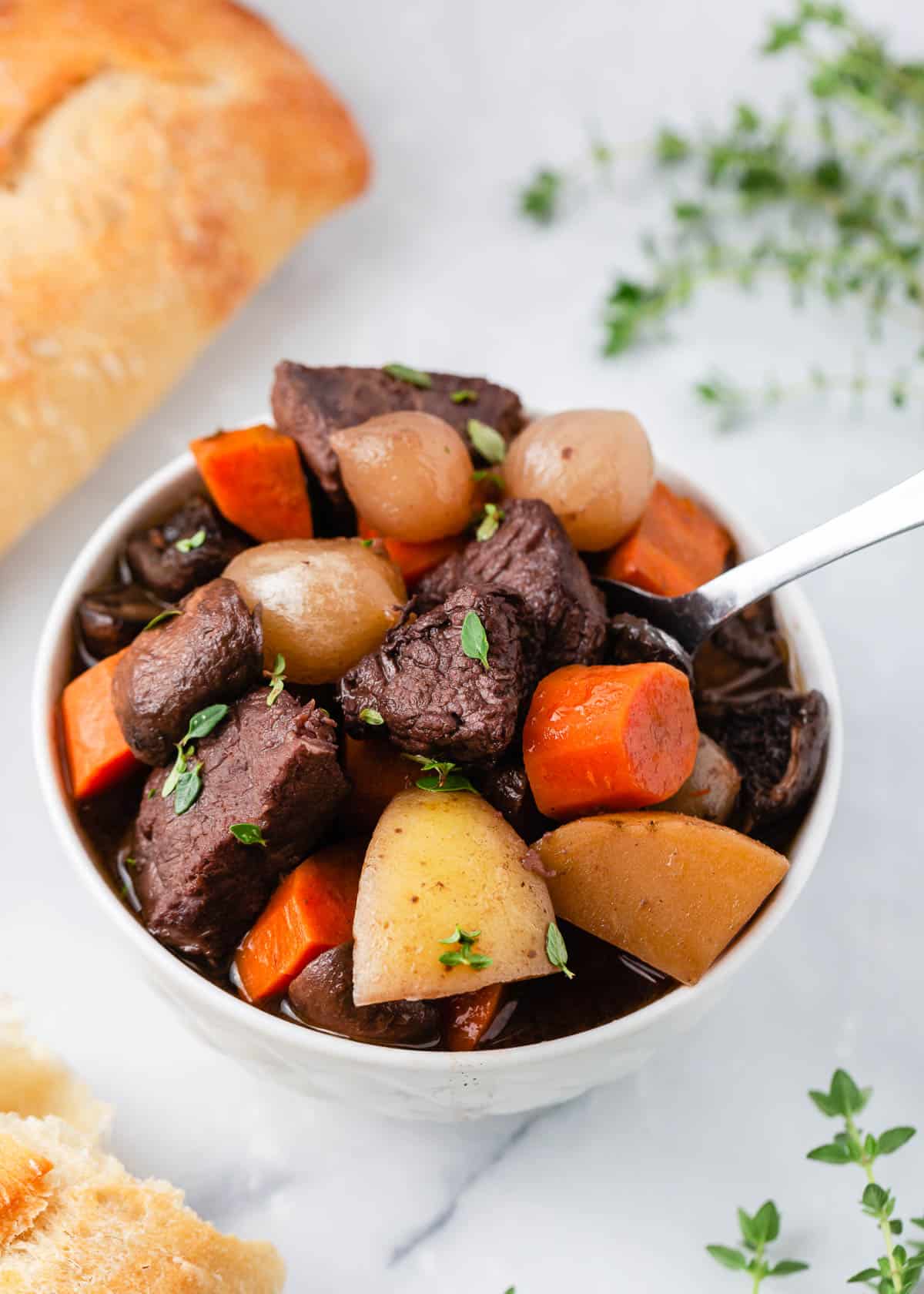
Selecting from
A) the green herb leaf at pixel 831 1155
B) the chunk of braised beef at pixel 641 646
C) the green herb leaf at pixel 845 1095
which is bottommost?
the green herb leaf at pixel 845 1095

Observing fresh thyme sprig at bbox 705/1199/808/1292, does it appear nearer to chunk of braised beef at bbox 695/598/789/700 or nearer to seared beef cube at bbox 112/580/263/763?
chunk of braised beef at bbox 695/598/789/700

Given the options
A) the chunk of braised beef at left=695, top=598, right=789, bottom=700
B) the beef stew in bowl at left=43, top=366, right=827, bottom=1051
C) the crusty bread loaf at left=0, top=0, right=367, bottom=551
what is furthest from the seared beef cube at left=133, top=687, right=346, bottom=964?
the crusty bread loaf at left=0, top=0, right=367, bottom=551

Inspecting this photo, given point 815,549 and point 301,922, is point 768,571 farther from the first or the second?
point 301,922

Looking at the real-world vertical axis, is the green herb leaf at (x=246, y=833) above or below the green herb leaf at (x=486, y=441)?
below

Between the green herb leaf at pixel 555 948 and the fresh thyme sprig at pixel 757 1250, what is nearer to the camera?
the green herb leaf at pixel 555 948

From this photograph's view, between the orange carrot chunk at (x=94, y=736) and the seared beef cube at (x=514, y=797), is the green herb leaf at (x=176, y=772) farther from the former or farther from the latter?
the seared beef cube at (x=514, y=797)

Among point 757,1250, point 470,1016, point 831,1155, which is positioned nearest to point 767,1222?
point 757,1250

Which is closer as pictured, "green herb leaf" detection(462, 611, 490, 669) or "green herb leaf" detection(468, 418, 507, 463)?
A: "green herb leaf" detection(462, 611, 490, 669)

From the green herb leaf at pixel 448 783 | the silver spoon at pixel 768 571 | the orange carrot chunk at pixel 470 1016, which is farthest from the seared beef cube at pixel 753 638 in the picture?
the orange carrot chunk at pixel 470 1016
